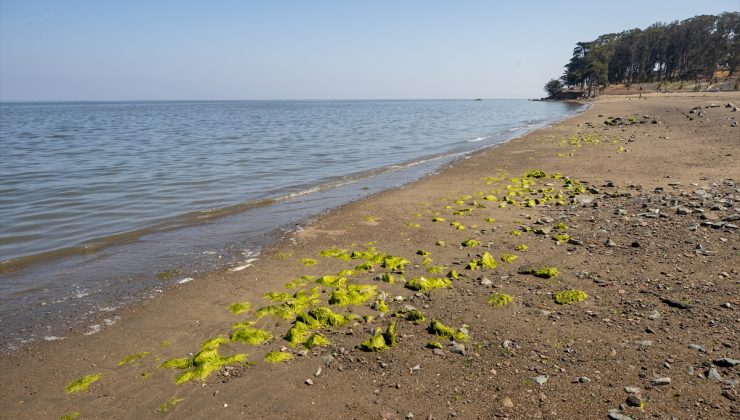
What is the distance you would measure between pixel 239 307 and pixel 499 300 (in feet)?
13.4

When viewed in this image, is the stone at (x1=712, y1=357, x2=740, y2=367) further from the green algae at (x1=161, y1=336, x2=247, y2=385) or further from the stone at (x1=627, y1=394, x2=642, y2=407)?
the green algae at (x1=161, y1=336, x2=247, y2=385)

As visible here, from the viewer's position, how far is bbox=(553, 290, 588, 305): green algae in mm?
6414

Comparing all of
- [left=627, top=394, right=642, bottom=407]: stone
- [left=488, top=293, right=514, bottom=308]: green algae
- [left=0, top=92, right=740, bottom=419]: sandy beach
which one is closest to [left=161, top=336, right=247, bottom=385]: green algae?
[left=0, top=92, right=740, bottom=419]: sandy beach

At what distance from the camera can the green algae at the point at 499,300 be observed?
6.45m

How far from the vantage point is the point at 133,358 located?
217 inches

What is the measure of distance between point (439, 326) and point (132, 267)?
21.8ft

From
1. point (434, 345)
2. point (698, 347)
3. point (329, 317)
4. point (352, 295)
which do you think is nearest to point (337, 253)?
point (352, 295)

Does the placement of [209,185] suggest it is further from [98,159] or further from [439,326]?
[439,326]

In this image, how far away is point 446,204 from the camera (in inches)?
509

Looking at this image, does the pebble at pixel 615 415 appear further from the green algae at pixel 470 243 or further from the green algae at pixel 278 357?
the green algae at pixel 470 243

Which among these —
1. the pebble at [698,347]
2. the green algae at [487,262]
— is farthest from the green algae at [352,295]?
the pebble at [698,347]

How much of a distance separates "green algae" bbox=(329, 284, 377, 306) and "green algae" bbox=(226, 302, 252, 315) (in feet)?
4.35

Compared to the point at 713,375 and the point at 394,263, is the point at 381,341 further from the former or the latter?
the point at 713,375

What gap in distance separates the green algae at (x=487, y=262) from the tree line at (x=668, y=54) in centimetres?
11336
